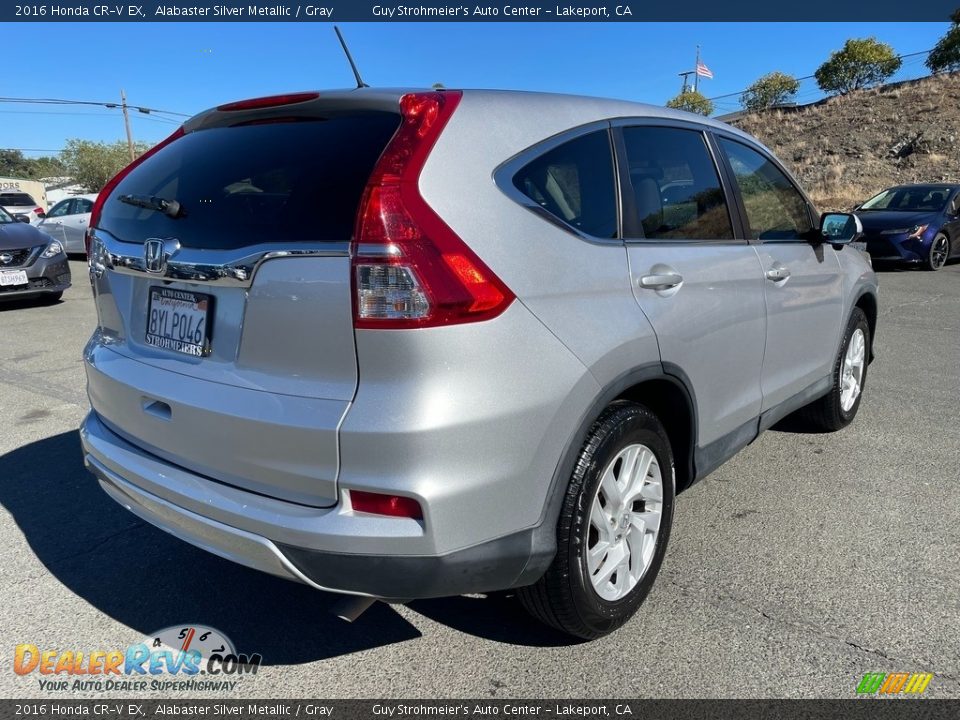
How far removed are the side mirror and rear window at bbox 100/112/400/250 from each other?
274 cm

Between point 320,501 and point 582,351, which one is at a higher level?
point 582,351

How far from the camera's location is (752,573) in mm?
2871

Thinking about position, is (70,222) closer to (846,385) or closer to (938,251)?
(846,385)

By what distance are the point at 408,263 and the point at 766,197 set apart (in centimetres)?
238

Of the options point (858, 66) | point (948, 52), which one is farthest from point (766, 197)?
point (858, 66)

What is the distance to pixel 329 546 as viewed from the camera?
6.19 ft

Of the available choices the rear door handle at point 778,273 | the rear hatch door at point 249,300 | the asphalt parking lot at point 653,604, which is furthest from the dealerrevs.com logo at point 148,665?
the rear door handle at point 778,273

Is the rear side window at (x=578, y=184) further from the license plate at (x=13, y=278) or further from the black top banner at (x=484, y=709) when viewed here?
the license plate at (x=13, y=278)

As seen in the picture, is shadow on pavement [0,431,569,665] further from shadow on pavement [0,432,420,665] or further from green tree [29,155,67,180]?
green tree [29,155,67,180]

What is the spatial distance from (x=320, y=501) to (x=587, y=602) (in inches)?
36.7

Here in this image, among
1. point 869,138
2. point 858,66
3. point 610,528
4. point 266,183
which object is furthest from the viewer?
point 858,66

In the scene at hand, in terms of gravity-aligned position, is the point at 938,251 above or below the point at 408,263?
below

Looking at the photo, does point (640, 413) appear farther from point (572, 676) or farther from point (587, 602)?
point (572, 676)

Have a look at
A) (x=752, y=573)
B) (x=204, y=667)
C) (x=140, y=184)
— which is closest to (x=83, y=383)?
(x=140, y=184)
